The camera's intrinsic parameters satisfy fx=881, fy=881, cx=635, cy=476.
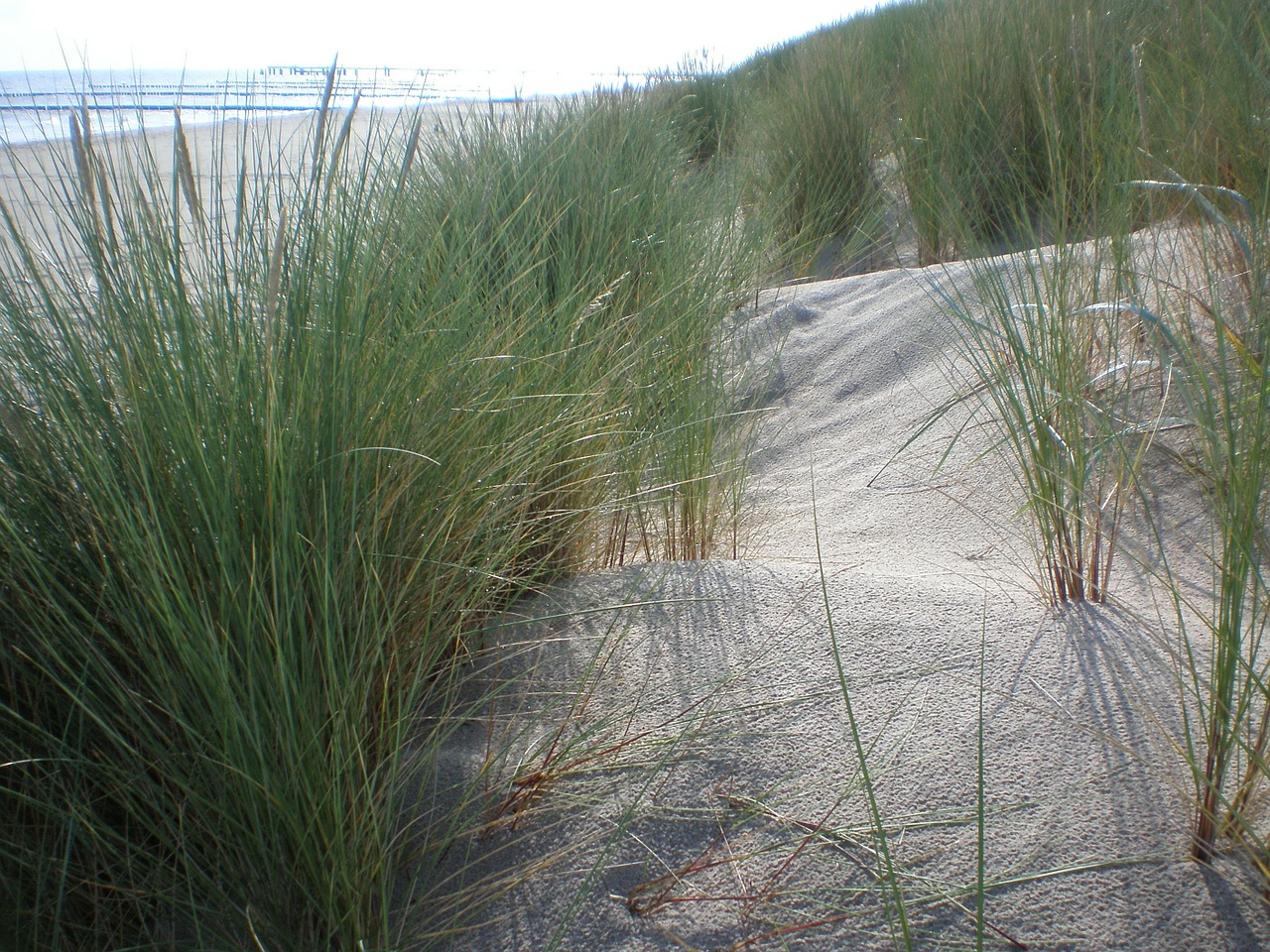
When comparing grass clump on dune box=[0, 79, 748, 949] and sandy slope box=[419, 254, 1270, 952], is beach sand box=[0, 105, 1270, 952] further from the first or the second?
grass clump on dune box=[0, 79, 748, 949]

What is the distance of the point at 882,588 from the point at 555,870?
0.71 metres

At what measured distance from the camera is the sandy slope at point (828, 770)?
2.89 feet

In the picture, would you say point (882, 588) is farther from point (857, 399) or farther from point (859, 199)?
point (859, 199)

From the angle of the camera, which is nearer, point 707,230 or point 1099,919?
point 1099,919

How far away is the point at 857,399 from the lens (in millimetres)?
2754

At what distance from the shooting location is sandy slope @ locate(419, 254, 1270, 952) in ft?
2.89

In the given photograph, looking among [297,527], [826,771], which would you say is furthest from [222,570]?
[826,771]

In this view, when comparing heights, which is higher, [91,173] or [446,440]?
[91,173]

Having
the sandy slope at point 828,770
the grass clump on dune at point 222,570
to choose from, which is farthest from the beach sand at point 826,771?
the grass clump on dune at point 222,570

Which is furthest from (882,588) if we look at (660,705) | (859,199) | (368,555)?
(859,199)

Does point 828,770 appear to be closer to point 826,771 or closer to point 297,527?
point 826,771

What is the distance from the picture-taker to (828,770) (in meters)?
1.06

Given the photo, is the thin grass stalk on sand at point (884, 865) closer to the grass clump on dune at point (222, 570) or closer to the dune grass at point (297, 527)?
the dune grass at point (297, 527)

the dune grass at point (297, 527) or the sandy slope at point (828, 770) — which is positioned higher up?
the dune grass at point (297, 527)
